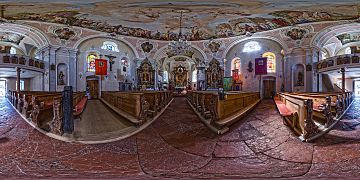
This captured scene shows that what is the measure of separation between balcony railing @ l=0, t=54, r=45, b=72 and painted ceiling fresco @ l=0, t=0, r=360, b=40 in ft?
0.92

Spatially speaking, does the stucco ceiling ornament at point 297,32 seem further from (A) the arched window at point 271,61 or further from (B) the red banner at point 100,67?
(B) the red banner at point 100,67

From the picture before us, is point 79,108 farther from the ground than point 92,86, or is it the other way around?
point 92,86

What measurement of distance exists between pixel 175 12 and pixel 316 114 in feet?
4.66

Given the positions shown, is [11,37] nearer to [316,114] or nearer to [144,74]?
[144,74]

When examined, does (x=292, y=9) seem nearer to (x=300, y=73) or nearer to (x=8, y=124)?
(x=300, y=73)

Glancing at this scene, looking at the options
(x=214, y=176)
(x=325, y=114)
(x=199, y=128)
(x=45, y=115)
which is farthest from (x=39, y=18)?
(x=325, y=114)

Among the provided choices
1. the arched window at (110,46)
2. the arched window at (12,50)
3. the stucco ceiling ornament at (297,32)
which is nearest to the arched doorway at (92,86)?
the arched window at (110,46)

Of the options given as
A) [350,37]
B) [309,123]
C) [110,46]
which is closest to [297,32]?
[350,37]

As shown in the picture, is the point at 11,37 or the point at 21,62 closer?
the point at 21,62

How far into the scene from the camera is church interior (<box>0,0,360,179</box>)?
1.13m

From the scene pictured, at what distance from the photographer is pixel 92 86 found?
1.48m

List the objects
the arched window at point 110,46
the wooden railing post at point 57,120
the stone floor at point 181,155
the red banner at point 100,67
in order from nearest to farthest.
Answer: the stone floor at point 181,155, the wooden railing post at point 57,120, the red banner at point 100,67, the arched window at point 110,46

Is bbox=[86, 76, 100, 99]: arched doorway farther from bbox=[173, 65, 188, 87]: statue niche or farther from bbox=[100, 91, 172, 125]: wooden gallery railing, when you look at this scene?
bbox=[173, 65, 188, 87]: statue niche

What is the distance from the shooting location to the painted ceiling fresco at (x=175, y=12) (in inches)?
53.8
